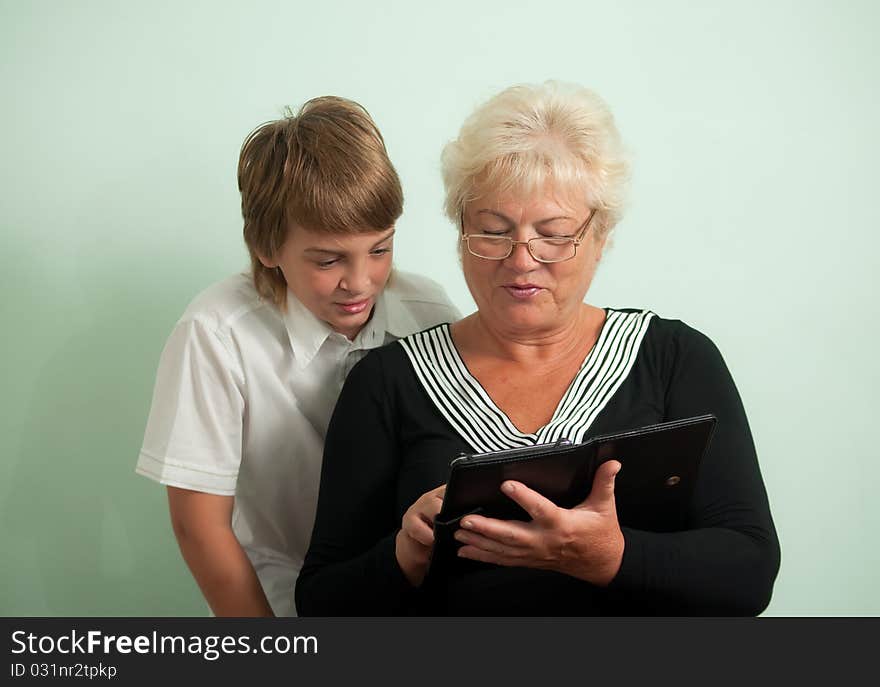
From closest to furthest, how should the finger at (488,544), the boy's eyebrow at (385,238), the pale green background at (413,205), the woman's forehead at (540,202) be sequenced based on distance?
the finger at (488,544), the woman's forehead at (540,202), the boy's eyebrow at (385,238), the pale green background at (413,205)

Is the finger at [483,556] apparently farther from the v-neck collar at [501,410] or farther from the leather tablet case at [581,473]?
the v-neck collar at [501,410]

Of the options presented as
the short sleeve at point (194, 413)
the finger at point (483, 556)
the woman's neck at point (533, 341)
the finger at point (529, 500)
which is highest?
the woman's neck at point (533, 341)

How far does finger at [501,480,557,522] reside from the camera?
1.49 metres

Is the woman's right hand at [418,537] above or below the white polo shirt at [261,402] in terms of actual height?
below

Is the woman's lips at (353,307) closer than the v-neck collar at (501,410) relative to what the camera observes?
No

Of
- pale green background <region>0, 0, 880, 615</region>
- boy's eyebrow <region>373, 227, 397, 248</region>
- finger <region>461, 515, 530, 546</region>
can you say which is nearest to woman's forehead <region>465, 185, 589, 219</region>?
boy's eyebrow <region>373, 227, 397, 248</region>

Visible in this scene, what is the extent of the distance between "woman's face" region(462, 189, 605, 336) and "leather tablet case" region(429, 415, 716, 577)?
355 mm

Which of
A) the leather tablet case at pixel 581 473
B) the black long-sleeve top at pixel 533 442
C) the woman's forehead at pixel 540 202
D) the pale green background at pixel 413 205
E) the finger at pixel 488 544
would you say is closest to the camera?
the leather tablet case at pixel 581 473

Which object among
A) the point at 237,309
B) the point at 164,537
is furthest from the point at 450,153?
the point at 164,537

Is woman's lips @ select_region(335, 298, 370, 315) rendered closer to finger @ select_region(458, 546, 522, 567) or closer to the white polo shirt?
the white polo shirt

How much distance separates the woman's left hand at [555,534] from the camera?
1.51 metres

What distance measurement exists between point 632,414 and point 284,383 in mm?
682

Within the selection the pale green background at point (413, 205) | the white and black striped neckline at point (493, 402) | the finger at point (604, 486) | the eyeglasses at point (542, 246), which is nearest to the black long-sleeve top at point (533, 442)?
the white and black striped neckline at point (493, 402)
